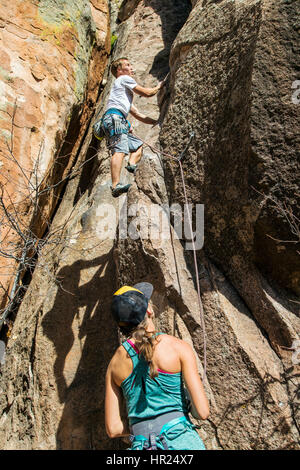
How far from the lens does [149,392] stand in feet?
8.84

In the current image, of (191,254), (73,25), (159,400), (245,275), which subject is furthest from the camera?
(73,25)

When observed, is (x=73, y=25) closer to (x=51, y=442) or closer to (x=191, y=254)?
(x=191, y=254)

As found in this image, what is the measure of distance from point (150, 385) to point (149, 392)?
0.05 meters

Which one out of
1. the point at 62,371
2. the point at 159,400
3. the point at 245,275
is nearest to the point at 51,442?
the point at 62,371

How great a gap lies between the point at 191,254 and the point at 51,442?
2.40m

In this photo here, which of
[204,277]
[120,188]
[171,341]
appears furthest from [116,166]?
[171,341]

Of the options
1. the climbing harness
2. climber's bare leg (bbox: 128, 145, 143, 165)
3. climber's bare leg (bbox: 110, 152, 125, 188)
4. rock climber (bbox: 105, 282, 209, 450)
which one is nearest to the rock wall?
climber's bare leg (bbox: 128, 145, 143, 165)

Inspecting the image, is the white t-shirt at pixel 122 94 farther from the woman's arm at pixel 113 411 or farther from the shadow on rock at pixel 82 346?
the woman's arm at pixel 113 411

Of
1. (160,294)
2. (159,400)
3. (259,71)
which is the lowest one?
(159,400)

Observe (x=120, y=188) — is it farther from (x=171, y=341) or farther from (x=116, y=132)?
(x=171, y=341)

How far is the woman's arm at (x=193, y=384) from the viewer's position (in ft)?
8.52

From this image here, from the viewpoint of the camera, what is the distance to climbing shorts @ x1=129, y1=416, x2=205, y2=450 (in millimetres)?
2521

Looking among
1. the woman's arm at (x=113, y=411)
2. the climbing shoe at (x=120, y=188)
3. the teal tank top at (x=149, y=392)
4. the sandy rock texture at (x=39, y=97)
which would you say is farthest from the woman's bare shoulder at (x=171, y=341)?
the sandy rock texture at (x=39, y=97)

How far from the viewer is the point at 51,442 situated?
4250mm
